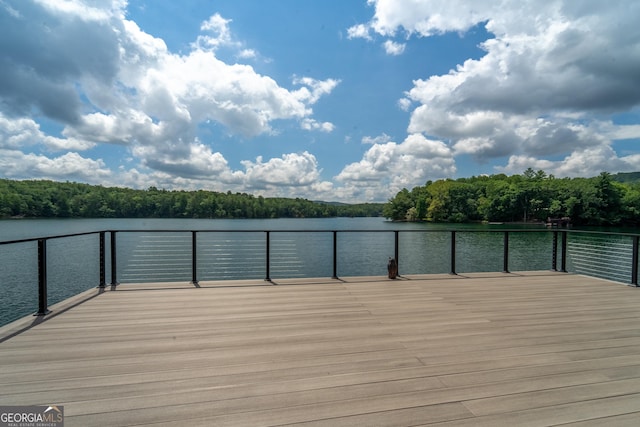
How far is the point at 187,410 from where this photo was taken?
1.53 meters

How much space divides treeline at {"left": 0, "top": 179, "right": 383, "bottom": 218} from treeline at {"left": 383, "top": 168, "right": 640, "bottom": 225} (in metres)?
27.8

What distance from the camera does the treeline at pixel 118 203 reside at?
4131 centimetres

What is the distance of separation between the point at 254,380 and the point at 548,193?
54090mm

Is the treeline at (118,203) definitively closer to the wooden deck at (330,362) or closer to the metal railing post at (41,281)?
the metal railing post at (41,281)

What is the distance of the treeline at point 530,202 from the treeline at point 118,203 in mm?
27804

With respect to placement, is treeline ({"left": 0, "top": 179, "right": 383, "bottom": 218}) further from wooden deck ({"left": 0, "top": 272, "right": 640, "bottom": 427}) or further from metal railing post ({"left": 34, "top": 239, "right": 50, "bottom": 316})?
wooden deck ({"left": 0, "top": 272, "right": 640, "bottom": 427})

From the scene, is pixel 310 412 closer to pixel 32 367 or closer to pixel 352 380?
pixel 352 380

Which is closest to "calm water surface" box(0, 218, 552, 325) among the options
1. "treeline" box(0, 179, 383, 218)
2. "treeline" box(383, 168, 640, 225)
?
"treeline" box(383, 168, 640, 225)

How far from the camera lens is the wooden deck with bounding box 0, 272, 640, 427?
1542 mm

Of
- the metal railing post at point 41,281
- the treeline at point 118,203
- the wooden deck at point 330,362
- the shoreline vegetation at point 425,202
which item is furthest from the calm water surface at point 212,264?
the treeline at point 118,203

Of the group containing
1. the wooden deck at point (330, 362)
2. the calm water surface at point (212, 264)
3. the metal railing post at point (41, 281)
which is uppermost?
the metal railing post at point (41, 281)

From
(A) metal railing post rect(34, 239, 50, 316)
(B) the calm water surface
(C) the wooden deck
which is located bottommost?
(B) the calm water surface

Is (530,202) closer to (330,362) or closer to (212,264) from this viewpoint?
(212,264)

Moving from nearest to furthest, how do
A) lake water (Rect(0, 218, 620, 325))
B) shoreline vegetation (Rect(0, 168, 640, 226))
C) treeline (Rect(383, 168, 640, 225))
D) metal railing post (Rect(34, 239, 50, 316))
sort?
1. metal railing post (Rect(34, 239, 50, 316))
2. lake water (Rect(0, 218, 620, 325))
3. treeline (Rect(383, 168, 640, 225))
4. shoreline vegetation (Rect(0, 168, 640, 226))
